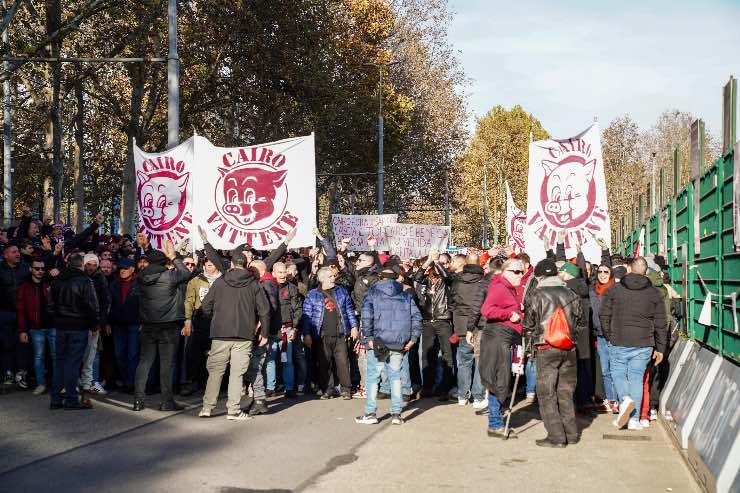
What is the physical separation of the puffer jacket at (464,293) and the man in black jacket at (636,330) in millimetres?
2559

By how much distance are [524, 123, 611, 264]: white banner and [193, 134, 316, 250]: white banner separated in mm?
3199

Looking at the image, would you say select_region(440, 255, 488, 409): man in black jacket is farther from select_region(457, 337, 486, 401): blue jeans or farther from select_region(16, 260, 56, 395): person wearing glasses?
select_region(16, 260, 56, 395): person wearing glasses

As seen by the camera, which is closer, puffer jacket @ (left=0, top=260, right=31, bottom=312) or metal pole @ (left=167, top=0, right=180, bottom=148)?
puffer jacket @ (left=0, top=260, right=31, bottom=312)

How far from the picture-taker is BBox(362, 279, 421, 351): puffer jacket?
37.7 feet

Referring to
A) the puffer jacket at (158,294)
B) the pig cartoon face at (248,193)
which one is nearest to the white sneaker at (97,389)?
the puffer jacket at (158,294)

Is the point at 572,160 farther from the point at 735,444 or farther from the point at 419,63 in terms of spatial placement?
the point at 419,63

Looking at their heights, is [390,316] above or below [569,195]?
below

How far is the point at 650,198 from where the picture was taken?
19.4 meters

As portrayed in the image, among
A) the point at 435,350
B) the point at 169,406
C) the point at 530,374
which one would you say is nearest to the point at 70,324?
the point at 169,406

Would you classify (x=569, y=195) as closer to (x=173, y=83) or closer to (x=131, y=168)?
(x=173, y=83)

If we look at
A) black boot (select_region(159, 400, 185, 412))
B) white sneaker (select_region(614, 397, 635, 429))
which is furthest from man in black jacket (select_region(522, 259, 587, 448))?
black boot (select_region(159, 400, 185, 412))

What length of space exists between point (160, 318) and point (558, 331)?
15.8ft

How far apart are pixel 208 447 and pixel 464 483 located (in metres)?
2.79

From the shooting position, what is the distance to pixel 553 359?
32.7ft
